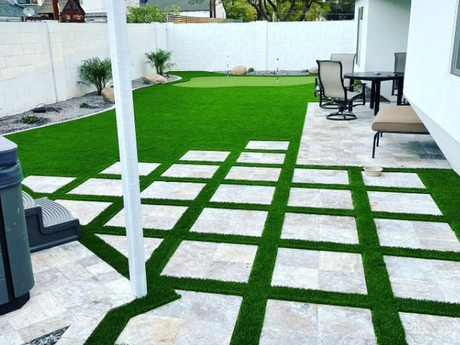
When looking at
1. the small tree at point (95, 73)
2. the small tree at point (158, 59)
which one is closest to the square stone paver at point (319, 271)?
the small tree at point (95, 73)

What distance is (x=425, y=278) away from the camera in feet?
10.2

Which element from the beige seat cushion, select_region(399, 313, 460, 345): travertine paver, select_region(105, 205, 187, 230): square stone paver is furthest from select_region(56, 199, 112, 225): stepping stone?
the beige seat cushion

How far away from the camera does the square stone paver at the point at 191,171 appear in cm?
545

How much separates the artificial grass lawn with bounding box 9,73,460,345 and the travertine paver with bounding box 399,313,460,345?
0.16 feet

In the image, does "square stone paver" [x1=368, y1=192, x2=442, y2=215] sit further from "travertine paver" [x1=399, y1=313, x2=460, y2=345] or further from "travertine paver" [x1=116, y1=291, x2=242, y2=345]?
"travertine paver" [x1=116, y1=291, x2=242, y2=345]

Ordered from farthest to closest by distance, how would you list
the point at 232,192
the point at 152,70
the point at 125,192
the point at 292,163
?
the point at 152,70 → the point at 292,163 → the point at 232,192 → the point at 125,192

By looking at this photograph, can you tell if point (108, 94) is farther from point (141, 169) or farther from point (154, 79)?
point (141, 169)

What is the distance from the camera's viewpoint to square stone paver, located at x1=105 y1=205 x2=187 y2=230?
4078 millimetres

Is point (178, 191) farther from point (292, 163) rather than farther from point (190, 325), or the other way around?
point (190, 325)

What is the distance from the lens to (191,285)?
3.07 m

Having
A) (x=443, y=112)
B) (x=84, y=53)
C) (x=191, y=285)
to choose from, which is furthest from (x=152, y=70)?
(x=191, y=285)

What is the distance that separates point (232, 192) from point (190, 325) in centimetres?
233

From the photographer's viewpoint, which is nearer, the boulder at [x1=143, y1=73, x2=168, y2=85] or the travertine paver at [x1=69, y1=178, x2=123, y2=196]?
the travertine paver at [x1=69, y1=178, x2=123, y2=196]

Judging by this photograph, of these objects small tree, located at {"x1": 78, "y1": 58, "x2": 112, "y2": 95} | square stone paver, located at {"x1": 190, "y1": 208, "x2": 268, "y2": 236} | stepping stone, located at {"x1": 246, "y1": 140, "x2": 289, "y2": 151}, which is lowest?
square stone paver, located at {"x1": 190, "y1": 208, "x2": 268, "y2": 236}
